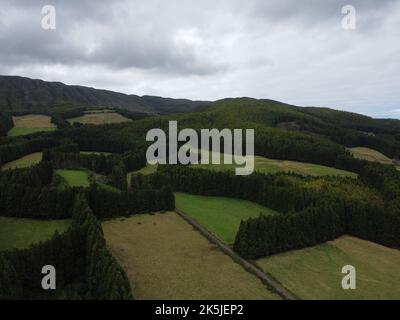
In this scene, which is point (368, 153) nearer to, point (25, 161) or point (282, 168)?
point (282, 168)

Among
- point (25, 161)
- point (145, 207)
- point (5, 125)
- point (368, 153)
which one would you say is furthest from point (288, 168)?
point (5, 125)

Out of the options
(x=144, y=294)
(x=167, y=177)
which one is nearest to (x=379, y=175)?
(x=167, y=177)

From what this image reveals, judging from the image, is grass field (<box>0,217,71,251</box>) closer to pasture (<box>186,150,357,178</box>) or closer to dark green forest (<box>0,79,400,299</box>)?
dark green forest (<box>0,79,400,299</box>)

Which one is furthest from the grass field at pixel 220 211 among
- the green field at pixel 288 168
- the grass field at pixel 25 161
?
the grass field at pixel 25 161

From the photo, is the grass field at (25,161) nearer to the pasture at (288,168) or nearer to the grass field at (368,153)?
the pasture at (288,168)

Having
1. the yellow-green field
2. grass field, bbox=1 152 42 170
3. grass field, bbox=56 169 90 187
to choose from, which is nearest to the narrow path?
grass field, bbox=56 169 90 187
